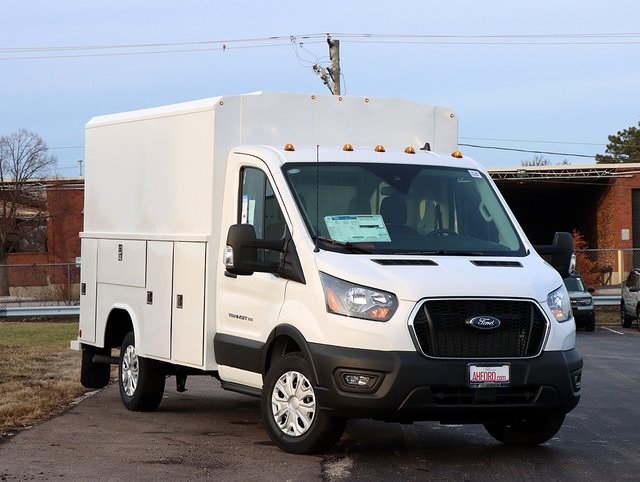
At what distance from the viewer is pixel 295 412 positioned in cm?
914

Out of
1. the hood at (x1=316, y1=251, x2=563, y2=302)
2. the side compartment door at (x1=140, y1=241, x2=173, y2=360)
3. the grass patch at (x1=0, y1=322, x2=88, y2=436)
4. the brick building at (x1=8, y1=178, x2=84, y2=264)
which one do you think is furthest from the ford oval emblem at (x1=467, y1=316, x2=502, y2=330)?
the brick building at (x1=8, y1=178, x2=84, y2=264)

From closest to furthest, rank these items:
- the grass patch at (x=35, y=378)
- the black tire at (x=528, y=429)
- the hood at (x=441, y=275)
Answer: the hood at (x=441, y=275)
the black tire at (x=528, y=429)
the grass patch at (x=35, y=378)

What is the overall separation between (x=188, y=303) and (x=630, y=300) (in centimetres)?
2392

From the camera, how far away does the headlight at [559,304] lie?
8992mm

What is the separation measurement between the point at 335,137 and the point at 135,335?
289 cm

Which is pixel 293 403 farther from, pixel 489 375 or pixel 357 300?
pixel 489 375

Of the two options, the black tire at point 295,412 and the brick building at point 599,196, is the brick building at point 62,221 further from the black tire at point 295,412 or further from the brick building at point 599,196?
the black tire at point 295,412

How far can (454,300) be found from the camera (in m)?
8.58

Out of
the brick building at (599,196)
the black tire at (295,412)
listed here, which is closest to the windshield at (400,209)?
the black tire at (295,412)

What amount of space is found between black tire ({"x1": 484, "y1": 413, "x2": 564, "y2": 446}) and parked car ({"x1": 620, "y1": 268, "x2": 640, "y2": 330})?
2259 cm

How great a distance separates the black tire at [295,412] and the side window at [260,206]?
1.13 m

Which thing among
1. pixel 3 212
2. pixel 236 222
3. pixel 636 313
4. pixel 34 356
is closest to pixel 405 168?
pixel 236 222

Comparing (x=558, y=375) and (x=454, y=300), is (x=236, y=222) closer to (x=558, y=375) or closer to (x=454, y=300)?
(x=454, y=300)

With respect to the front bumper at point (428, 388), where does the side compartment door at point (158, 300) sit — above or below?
above
